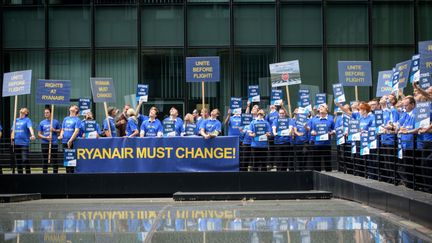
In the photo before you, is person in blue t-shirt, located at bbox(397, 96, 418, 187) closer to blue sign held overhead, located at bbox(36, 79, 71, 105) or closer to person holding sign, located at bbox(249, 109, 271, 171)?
person holding sign, located at bbox(249, 109, 271, 171)

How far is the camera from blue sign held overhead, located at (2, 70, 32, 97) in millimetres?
19562

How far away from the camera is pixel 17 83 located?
781 inches

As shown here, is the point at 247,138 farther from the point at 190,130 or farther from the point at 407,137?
the point at 407,137

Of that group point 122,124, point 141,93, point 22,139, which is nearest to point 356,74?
point 141,93


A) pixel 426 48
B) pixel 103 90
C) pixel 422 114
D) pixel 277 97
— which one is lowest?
pixel 422 114

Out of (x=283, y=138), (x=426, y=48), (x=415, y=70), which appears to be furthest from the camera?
(x=283, y=138)

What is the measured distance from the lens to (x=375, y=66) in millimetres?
24781

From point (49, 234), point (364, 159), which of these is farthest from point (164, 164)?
point (49, 234)

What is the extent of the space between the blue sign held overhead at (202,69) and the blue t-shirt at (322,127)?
9.66 ft

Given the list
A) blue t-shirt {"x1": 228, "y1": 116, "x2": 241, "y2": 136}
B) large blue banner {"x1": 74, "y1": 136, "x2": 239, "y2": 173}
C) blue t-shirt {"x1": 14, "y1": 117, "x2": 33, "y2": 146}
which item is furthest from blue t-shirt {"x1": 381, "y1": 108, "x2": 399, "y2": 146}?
blue t-shirt {"x1": 14, "y1": 117, "x2": 33, "y2": 146}

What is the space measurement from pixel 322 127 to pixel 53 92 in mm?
7211

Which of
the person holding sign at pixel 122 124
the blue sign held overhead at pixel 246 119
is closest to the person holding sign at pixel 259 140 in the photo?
the blue sign held overhead at pixel 246 119

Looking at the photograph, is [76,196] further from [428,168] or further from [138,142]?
[428,168]

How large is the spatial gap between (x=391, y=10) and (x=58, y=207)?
48.4ft
